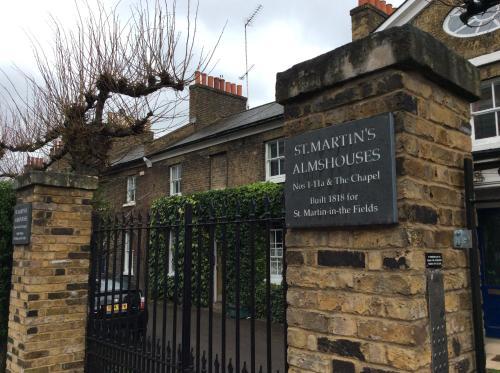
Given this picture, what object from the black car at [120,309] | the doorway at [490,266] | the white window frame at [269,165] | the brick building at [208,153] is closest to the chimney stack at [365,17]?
the brick building at [208,153]

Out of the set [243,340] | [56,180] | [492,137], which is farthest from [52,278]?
[492,137]

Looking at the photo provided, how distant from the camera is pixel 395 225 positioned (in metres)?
1.97

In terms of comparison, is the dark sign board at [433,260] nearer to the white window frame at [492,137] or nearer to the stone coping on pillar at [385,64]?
the stone coping on pillar at [385,64]

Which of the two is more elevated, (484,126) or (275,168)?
(484,126)

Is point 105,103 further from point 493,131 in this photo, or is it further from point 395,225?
point 493,131

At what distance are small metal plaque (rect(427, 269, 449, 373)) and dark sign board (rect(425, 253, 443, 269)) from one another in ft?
0.07

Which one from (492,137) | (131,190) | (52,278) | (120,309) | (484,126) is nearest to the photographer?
(120,309)

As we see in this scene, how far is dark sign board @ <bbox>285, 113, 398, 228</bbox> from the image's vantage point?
2016 millimetres

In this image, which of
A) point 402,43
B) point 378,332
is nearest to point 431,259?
point 378,332

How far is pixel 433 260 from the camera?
6.64 ft

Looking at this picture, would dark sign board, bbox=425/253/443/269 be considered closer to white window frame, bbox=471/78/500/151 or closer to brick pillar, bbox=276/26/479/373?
brick pillar, bbox=276/26/479/373

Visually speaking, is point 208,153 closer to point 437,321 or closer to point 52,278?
point 52,278

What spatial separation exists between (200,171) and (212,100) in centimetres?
472

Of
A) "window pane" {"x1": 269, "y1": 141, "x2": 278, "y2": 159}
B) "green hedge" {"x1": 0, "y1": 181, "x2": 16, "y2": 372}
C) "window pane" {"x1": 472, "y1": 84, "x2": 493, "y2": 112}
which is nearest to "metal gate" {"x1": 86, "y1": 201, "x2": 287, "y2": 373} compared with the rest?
"green hedge" {"x1": 0, "y1": 181, "x2": 16, "y2": 372}
